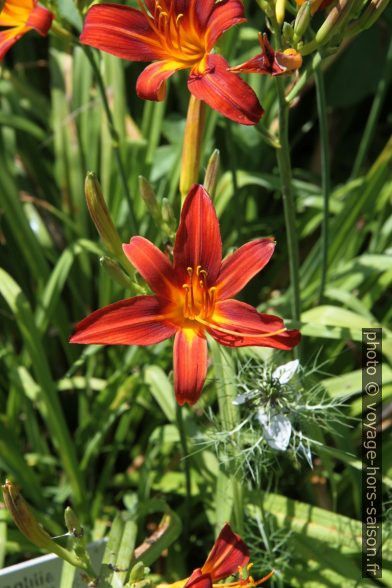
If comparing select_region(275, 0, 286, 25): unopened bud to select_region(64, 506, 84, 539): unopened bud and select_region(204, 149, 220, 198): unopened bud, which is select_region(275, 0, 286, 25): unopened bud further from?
select_region(64, 506, 84, 539): unopened bud

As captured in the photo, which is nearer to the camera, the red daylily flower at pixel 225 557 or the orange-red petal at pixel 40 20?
the red daylily flower at pixel 225 557

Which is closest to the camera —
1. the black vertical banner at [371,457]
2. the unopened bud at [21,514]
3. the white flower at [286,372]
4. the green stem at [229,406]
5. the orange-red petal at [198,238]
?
the unopened bud at [21,514]

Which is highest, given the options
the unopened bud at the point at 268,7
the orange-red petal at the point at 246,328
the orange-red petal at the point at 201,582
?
the unopened bud at the point at 268,7

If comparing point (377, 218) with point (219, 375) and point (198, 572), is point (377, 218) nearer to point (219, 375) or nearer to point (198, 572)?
point (219, 375)

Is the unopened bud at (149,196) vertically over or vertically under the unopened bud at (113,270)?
over

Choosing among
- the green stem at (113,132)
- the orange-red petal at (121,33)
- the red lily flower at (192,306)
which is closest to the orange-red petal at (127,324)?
the red lily flower at (192,306)

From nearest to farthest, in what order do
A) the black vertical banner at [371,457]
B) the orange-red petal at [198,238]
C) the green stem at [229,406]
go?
the orange-red petal at [198,238] → the green stem at [229,406] → the black vertical banner at [371,457]

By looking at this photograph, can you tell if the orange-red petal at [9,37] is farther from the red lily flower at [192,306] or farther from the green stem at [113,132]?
the red lily flower at [192,306]
